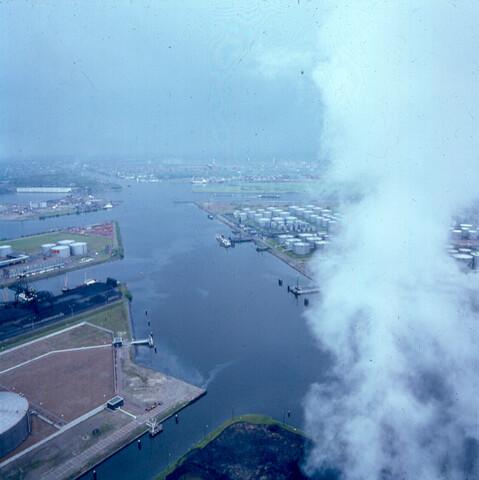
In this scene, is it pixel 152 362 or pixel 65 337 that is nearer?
pixel 152 362

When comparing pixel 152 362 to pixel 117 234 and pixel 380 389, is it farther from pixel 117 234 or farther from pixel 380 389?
pixel 117 234

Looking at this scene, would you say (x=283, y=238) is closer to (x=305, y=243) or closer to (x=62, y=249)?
(x=305, y=243)

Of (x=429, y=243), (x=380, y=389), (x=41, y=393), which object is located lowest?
(x=41, y=393)

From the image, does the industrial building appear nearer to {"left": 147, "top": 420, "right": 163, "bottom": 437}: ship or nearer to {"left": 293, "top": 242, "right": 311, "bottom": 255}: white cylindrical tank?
{"left": 293, "top": 242, "right": 311, "bottom": 255}: white cylindrical tank

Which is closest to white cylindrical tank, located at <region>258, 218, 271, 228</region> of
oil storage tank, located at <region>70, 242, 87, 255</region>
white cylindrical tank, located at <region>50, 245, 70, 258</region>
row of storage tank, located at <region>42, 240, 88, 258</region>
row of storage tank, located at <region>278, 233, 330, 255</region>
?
row of storage tank, located at <region>278, 233, 330, 255</region>

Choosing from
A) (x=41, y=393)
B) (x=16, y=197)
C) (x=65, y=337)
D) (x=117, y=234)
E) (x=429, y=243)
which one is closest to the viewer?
(x=41, y=393)

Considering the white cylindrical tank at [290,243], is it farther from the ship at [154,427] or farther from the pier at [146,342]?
the ship at [154,427]

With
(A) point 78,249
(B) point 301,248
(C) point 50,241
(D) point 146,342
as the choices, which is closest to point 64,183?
(C) point 50,241

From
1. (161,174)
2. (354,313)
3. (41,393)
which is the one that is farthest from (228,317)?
(161,174)

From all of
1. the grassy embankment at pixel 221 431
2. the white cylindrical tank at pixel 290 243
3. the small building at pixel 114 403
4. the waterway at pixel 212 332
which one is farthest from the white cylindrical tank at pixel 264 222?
the small building at pixel 114 403
